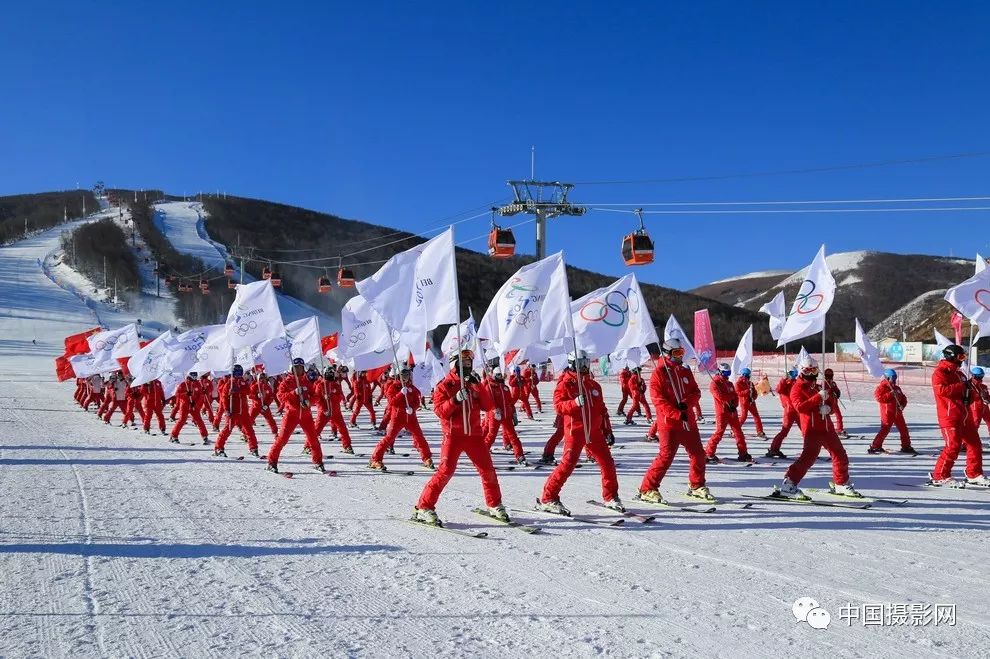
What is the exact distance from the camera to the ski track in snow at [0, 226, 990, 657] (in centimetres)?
436

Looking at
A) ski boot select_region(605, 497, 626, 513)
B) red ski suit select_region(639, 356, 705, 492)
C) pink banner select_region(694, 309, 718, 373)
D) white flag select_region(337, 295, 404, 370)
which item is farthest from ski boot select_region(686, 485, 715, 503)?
pink banner select_region(694, 309, 718, 373)

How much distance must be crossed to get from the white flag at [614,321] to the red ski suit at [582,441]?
2.84 metres

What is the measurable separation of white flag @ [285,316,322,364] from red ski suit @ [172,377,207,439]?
2.40 meters

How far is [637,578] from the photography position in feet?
18.1

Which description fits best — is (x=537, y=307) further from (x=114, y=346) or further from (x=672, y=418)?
(x=114, y=346)

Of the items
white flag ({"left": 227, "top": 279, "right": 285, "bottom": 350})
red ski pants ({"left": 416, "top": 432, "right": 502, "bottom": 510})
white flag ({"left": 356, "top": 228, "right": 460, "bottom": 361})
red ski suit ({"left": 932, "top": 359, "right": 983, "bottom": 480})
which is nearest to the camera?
red ski pants ({"left": 416, "top": 432, "right": 502, "bottom": 510})

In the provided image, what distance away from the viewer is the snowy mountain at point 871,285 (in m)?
112

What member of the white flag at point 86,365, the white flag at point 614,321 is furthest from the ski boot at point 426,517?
the white flag at point 86,365

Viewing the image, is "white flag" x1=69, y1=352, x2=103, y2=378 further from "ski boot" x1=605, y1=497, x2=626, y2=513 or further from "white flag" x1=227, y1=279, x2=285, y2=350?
"ski boot" x1=605, y1=497, x2=626, y2=513

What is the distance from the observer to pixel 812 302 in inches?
414

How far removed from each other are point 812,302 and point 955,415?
2.30 metres

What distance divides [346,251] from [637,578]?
110m

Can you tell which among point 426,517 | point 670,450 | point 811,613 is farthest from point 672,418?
point 811,613

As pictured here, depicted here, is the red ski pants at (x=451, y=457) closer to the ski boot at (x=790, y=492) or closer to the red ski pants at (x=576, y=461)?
the red ski pants at (x=576, y=461)
